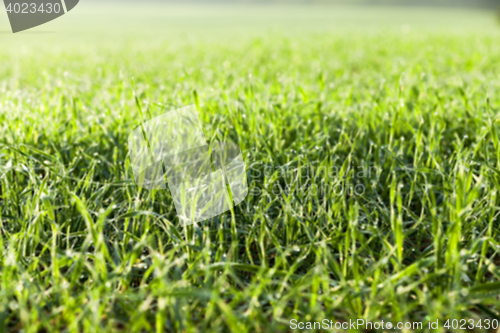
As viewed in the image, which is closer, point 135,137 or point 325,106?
point 135,137

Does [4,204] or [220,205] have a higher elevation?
[4,204]

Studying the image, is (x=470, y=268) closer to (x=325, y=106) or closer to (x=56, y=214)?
(x=325, y=106)

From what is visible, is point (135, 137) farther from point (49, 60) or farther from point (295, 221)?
point (49, 60)

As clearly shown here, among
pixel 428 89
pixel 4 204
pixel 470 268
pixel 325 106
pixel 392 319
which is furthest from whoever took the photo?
pixel 428 89

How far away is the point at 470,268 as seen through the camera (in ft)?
4.95

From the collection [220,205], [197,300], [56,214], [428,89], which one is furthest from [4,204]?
[428,89]

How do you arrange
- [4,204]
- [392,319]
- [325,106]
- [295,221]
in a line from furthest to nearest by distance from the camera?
[325,106] < [4,204] < [295,221] < [392,319]

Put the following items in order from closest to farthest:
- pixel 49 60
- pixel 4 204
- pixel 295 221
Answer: pixel 295 221 < pixel 4 204 < pixel 49 60

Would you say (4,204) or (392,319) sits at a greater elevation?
(4,204)

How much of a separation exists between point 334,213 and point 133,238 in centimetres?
83

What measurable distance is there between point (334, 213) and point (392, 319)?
0.54m

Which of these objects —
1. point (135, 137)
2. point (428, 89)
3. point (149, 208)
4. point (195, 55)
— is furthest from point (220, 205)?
point (195, 55)

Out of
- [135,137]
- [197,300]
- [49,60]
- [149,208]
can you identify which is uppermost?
[49,60]

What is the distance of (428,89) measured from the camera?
2.96 m
